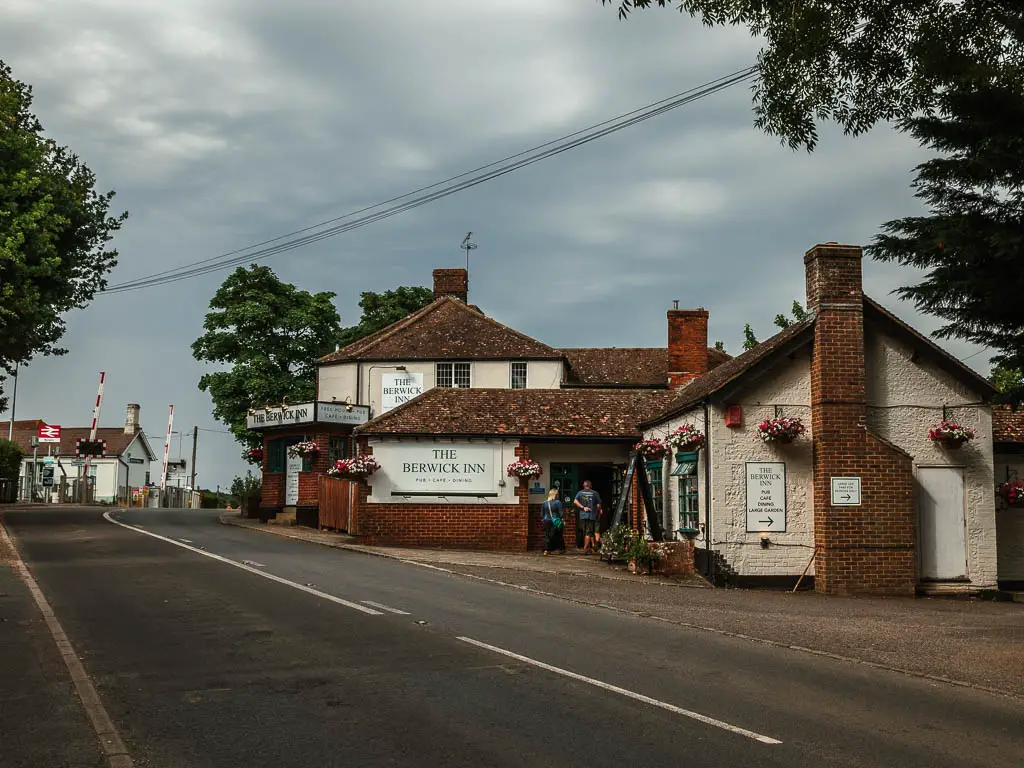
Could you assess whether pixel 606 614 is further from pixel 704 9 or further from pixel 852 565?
pixel 704 9

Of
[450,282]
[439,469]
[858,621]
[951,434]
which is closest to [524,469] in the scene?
[439,469]

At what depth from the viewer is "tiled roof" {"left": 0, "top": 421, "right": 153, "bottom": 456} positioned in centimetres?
8319

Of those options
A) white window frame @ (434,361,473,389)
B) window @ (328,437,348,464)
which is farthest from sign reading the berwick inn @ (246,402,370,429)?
white window frame @ (434,361,473,389)

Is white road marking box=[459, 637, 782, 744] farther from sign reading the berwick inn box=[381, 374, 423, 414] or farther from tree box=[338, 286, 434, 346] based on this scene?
tree box=[338, 286, 434, 346]

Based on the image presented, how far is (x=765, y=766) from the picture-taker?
20.2ft

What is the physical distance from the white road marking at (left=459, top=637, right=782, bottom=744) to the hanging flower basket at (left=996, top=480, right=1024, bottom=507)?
13.9 metres

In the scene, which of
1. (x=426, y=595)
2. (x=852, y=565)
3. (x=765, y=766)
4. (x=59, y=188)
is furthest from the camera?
(x=59, y=188)

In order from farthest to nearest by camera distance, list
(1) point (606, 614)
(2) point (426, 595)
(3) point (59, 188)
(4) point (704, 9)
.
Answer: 1. (3) point (59, 188)
2. (2) point (426, 595)
3. (1) point (606, 614)
4. (4) point (704, 9)

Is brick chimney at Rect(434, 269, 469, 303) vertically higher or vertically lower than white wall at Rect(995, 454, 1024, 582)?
higher

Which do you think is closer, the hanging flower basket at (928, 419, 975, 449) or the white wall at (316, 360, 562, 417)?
the hanging flower basket at (928, 419, 975, 449)

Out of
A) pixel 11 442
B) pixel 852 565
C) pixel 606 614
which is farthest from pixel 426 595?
pixel 11 442

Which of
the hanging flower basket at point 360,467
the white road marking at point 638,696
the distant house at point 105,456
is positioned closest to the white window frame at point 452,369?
the hanging flower basket at point 360,467

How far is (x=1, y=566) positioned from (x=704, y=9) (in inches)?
613

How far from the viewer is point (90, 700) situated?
25.8ft
